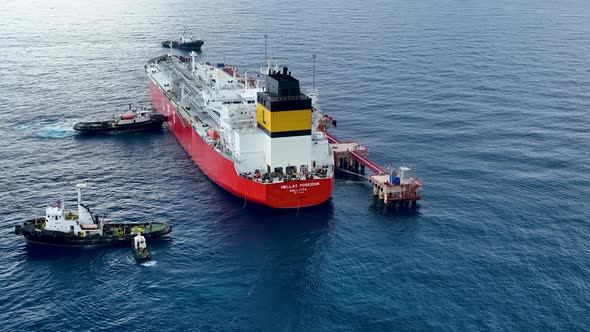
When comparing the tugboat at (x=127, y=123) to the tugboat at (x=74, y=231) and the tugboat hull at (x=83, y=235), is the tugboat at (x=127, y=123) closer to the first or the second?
the tugboat hull at (x=83, y=235)

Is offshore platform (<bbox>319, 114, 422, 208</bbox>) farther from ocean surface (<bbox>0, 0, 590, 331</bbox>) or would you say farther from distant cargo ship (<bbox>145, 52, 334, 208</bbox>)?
distant cargo ship (<bbox>145, 52, 334, 208</bbox>)

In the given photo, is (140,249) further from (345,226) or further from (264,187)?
(345,226)

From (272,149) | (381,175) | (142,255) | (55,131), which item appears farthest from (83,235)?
(55,131)

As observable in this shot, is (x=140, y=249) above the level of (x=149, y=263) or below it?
above

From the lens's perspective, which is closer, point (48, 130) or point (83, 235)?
point (83, 235)

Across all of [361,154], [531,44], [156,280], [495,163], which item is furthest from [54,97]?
[531,44]

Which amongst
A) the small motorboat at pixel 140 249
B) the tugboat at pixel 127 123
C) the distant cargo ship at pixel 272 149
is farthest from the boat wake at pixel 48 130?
the small motorboat at pixel 140 249
